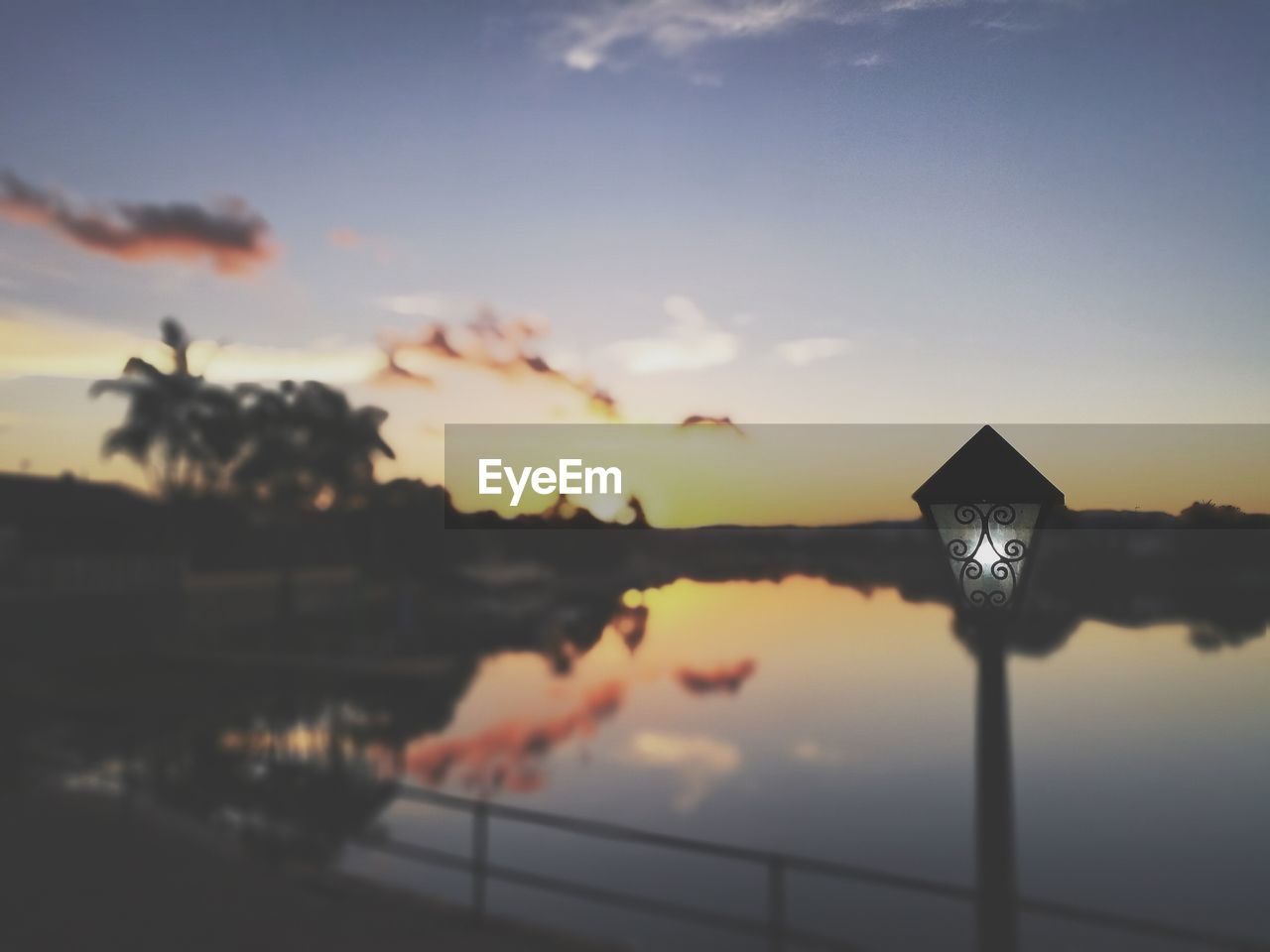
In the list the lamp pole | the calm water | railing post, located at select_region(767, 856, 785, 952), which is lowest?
the calm water

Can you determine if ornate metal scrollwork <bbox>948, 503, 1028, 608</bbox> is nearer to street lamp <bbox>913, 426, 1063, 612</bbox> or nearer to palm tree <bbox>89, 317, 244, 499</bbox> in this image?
street lamp <bbox>913, 426, 1063, 612</bbox>

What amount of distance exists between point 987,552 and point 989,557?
3cm

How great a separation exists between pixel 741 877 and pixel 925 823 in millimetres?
11310

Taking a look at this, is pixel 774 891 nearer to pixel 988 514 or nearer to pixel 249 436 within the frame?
pixel 988 514

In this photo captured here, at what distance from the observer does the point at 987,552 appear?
6035mm

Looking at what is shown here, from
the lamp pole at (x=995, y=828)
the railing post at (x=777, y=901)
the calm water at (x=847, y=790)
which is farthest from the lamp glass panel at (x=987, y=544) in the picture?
the calm water at (x=847, y=790)

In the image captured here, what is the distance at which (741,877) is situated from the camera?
31734 millimetres

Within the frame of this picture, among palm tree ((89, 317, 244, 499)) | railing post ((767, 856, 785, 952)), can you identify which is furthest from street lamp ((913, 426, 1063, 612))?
palm tree ((89, 317, 244, 499))

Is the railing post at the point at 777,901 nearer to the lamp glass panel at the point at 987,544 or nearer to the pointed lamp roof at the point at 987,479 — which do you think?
the lamp glass panel at the point at 987,544

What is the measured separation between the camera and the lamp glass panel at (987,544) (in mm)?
5926

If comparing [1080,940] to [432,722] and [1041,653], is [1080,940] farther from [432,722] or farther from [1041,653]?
[1041,653]

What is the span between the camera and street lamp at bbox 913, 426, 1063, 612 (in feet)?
19.5

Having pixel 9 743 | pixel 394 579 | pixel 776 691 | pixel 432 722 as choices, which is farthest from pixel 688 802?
pixel 776 691

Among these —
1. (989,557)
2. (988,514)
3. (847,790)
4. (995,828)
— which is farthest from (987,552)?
(847,790)
